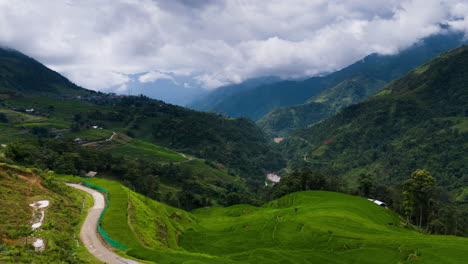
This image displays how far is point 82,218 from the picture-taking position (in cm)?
4347

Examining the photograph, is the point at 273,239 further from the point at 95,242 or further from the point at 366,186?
the point at 366,186

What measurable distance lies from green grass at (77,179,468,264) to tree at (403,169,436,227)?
10.2 meters

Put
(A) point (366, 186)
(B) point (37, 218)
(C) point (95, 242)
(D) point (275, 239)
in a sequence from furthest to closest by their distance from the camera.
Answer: (A) point (366, 186)
(D) point (275, 239)
(B) point (37, 218)
(C) point (95, 242)

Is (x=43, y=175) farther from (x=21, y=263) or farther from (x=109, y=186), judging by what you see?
(x=21, y=263)

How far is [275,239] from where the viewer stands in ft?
168

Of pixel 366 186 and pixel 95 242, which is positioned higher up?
pixel 366 186

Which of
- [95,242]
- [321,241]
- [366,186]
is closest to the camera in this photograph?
[95,242]

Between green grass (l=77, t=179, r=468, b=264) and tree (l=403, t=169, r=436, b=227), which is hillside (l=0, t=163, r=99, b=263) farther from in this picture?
tree (l=403, t=169, r=436, b=227)

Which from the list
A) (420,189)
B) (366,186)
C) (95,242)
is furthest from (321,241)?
(366,186)

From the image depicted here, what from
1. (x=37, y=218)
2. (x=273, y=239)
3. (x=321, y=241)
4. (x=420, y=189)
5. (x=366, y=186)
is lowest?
(x=273, y=239)

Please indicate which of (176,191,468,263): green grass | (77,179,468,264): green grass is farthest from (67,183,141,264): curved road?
(176,191,468,263): green grass

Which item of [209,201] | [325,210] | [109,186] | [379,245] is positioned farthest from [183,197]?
[379,245]

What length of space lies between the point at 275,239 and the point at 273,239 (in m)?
0.35

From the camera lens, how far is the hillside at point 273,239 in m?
38.4
